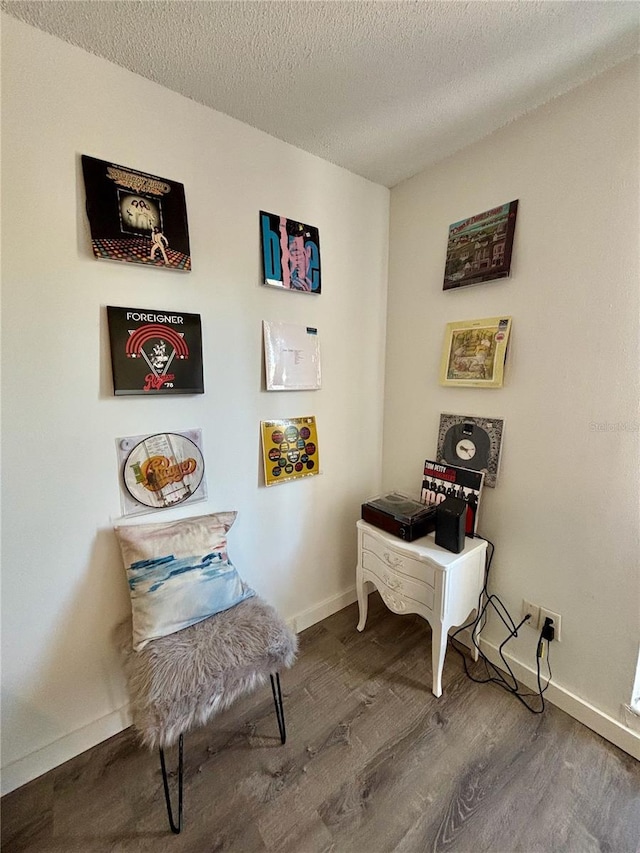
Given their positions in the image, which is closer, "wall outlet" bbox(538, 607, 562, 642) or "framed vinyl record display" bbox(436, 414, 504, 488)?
"wall outlet" bbox(538, 607, 562, 642)

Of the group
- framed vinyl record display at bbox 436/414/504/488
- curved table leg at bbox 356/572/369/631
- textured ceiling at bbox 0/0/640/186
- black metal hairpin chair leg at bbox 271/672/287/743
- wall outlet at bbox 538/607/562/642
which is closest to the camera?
textured ceiling at bbox 0/0/640/186

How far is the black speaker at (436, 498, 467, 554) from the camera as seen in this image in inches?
55.4

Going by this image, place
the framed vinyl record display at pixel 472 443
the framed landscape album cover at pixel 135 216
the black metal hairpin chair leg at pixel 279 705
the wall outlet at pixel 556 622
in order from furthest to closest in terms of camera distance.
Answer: the framed vinyl record display at pixel 472 443, the wall outlet at pixel 556 622, the black metal hairpin chair leg at pixel 279 705, the framed landscape album cover at pixel 135 216

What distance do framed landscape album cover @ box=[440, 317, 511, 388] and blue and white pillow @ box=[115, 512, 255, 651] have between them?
49.5 inches

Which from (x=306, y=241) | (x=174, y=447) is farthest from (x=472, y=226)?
(x=174, y=447)

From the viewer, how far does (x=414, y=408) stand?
1853mm

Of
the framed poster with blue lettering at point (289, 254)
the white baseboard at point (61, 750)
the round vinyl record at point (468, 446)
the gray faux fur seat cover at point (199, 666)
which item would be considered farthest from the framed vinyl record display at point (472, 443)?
the white baseboard at point (61, 750)

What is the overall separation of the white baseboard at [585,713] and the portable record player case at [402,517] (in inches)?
26.6

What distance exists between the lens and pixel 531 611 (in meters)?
1.45

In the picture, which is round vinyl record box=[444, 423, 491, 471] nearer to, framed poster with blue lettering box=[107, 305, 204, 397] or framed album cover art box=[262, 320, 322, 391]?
framed album cover art box=[262, 320, 322, 391]

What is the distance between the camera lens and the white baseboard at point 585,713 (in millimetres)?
1218

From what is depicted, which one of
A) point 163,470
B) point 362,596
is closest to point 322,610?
point 362,596

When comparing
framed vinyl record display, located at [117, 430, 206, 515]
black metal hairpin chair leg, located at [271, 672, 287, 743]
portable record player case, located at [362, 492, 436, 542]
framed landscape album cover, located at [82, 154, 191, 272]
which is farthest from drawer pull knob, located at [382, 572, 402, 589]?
framed landscape album cover, located at [82, 154, 191, 272]

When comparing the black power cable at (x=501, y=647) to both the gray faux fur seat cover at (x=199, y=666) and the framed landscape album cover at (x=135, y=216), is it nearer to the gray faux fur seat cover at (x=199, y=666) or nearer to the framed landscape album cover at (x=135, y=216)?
the gray faux fur seat cover at (x=199, y=666)
